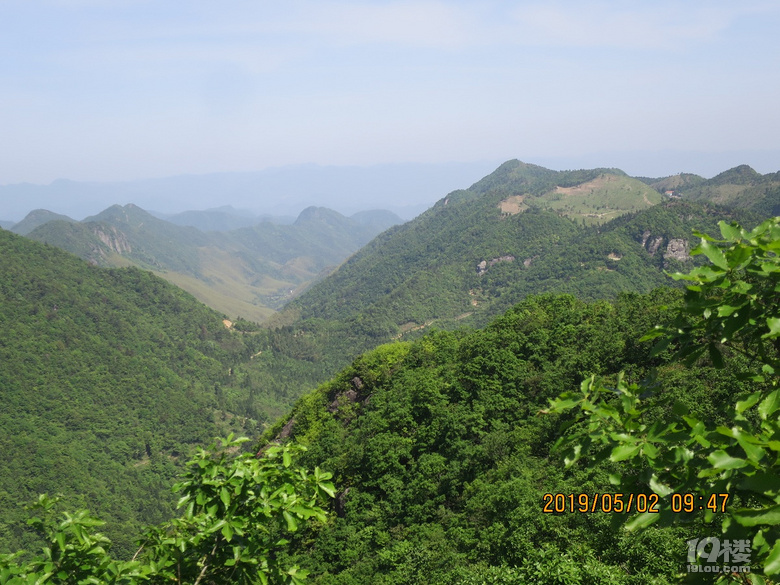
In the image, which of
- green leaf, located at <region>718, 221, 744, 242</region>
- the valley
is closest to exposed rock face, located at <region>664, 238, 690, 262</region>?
the valley

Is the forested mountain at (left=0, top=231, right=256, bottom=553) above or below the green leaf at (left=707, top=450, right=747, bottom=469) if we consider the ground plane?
below

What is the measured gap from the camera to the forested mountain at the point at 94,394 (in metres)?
111

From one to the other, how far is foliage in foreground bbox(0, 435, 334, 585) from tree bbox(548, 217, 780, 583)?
11.1 feet

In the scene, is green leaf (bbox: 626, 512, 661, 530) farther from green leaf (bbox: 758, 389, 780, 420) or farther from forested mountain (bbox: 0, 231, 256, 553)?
forested mountain (bbox: 0, 231, 256, 553)

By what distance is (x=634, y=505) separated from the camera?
4809 mm

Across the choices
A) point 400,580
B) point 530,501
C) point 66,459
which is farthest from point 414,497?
point 66,459

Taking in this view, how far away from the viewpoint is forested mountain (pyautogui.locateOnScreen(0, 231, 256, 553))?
364 feet

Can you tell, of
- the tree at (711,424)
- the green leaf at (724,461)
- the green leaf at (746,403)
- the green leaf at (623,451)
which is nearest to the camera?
the green leaf at (724,461)

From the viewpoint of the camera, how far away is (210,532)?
5.86m

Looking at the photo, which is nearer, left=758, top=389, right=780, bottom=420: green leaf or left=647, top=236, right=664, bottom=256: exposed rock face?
left=758, top=389, right=780, bottom=420: green leaf

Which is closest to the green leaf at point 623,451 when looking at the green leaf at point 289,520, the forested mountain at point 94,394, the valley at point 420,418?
the valley at point 420,418

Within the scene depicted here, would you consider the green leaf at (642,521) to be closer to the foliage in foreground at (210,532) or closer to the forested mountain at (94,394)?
the foliage in foreground at (210,532)

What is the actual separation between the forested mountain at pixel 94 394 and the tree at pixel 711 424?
333 feet

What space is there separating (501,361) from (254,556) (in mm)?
40928
